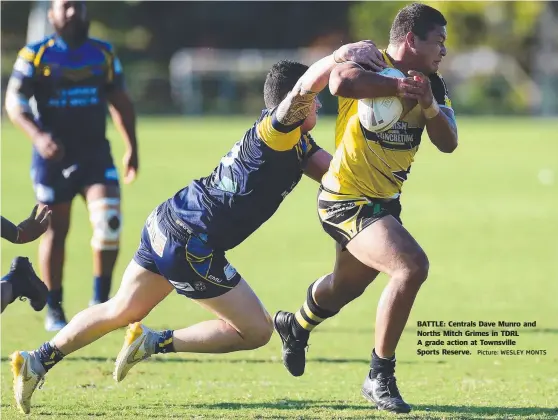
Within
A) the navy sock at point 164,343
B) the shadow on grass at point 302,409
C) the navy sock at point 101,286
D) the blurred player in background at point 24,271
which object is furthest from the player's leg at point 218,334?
the navy sock at point 101,286

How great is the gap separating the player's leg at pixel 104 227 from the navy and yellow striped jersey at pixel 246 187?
118 inches

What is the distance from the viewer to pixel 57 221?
953cm

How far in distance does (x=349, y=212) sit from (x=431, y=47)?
104 cm

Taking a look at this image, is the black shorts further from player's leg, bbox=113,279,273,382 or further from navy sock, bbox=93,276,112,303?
navy sock, bbox=93,276,112,303

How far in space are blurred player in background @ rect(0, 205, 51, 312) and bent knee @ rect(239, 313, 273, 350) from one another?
1185 millimetres

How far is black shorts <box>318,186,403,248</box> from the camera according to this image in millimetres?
6492

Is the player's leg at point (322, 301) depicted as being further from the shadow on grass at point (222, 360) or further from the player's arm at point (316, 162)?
the shadow on grass at point (222, 360)

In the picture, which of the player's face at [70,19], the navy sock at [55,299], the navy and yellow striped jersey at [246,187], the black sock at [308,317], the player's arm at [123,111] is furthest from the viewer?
the player's arm at [123,111]

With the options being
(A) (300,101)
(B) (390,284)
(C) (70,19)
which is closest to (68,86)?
(C) (70,19)

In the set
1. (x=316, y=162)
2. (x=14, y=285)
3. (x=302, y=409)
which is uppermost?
(x=316, y=162)

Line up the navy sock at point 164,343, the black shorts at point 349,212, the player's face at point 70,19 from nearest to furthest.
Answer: the black shorts at point 349,212, the navy sock at point 164,343, the player's face at point 70,19

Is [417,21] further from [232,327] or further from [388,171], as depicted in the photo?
[232,327]

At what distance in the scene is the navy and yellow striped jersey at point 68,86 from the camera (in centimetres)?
929

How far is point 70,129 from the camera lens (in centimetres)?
944
